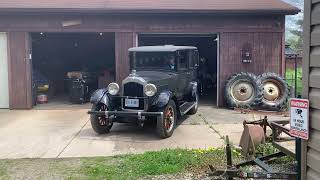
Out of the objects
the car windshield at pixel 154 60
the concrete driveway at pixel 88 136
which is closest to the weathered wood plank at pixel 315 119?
the concrete driveway at pixel 88 136

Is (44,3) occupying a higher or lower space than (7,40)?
higher

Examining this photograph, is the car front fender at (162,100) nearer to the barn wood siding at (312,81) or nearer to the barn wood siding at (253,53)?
the barn wood siding at (253,53)

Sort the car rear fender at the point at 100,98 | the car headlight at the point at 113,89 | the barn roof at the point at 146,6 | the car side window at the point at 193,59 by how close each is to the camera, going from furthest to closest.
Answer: the barn roof at the point at 146,6
the car side window at the point at 193,59
the car headlight at the point at 113,89
the car rear fender at the point at 100,98

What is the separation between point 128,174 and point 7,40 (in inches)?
358

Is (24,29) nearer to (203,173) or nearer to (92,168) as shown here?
(92,168)

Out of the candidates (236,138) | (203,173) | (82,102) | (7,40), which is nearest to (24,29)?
(7,40)

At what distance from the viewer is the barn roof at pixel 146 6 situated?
529 inches

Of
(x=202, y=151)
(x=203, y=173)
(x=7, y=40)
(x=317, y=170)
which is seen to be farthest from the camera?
(x=7, y=40)

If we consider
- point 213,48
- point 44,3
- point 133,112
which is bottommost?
point 133,112

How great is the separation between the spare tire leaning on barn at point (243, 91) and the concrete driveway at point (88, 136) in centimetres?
90

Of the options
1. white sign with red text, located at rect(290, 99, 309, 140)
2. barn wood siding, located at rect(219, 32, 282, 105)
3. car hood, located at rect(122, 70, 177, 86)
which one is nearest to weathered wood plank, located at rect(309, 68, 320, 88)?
white sign with red text, located at rect(290, 99, 309, 140)

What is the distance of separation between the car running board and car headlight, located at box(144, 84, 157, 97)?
52.9 inches

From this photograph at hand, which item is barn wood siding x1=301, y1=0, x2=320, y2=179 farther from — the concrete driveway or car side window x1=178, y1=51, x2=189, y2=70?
car side window x1=178, y1=51, x2=189, y2=70

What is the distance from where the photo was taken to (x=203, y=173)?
6195 millimetres
